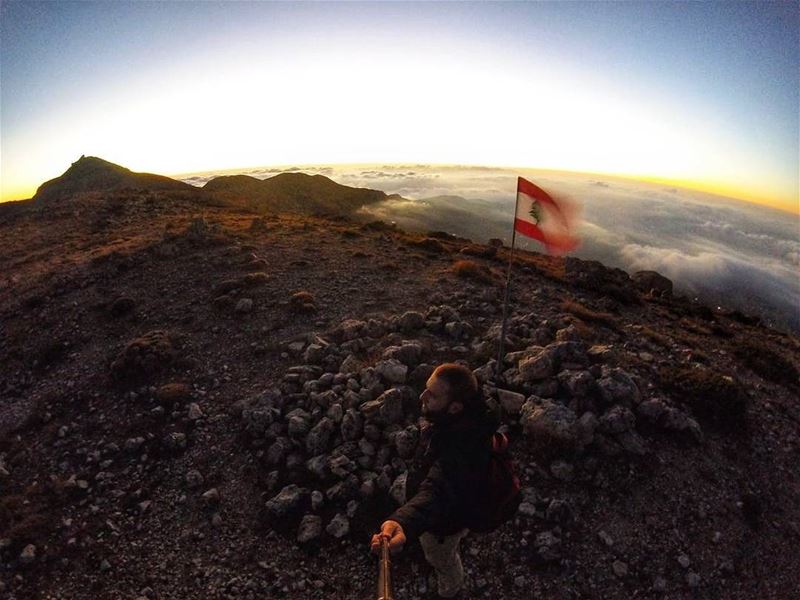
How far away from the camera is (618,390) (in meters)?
10.1

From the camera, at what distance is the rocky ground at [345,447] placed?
7438mm

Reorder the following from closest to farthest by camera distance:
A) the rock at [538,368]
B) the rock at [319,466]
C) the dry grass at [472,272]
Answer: the rock at [319,466]
the rock at [538,368]
the dry grass at [472,272]

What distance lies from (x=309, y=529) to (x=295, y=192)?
93.6 metres

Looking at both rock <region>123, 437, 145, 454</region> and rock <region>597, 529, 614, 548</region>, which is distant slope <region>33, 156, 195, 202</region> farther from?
rock <region>597, 529, 614, 548</region>

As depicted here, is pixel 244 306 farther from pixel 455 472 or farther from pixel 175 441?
pixel 455 472

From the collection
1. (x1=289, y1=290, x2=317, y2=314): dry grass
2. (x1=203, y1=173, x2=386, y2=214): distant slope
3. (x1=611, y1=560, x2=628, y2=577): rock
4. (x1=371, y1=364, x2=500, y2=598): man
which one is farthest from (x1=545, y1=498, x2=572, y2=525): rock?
(x1=203, y1=173, x2=386, y2=214): distant slope

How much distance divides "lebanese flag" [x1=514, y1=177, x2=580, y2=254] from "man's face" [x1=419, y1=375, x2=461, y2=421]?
5.92 metres

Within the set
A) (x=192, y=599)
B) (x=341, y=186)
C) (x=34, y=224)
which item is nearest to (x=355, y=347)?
(x=192, y=599)

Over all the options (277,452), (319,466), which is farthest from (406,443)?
(277,452)

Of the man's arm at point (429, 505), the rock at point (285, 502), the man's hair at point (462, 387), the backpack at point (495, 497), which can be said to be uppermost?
the man's hair at point (462, 387)

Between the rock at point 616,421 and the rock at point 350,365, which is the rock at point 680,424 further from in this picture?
the rock at point 350,365

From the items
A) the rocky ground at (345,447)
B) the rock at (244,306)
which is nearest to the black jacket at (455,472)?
the rocky ground at (345,447)

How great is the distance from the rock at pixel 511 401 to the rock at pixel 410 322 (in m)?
4.21

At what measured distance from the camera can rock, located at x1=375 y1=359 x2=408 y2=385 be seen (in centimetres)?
1067
